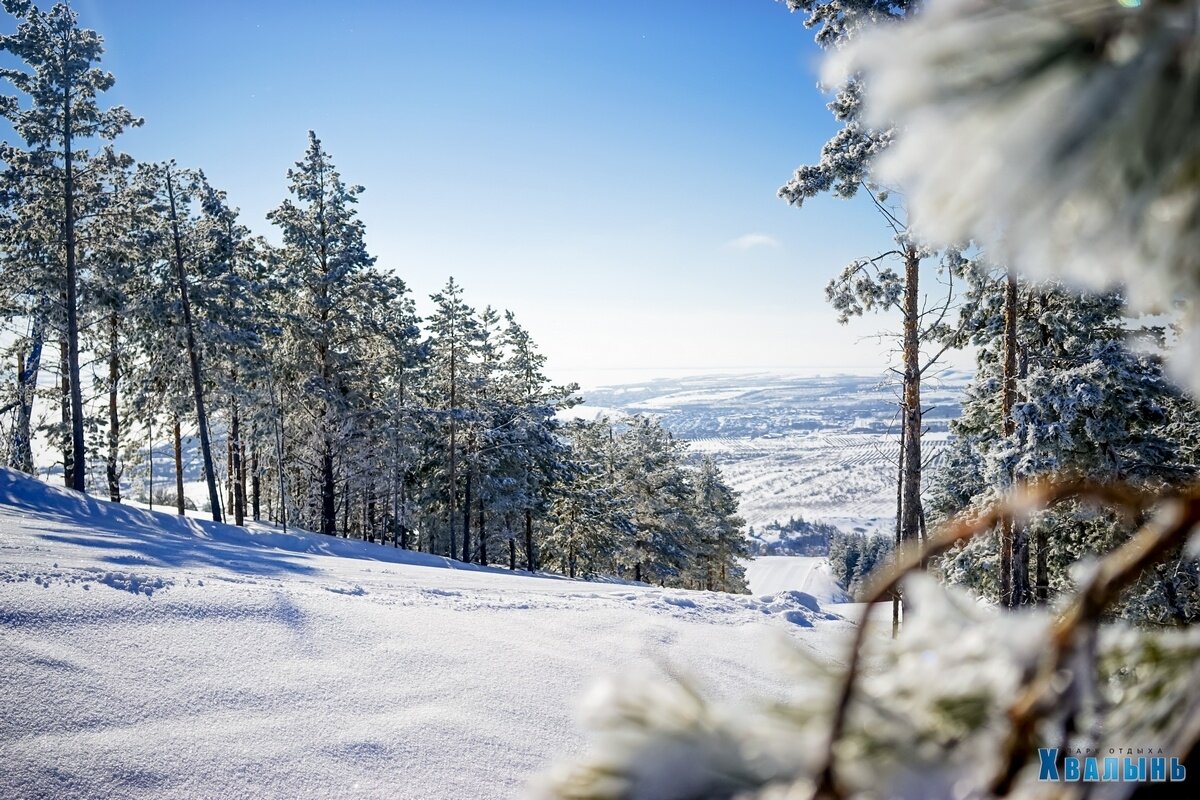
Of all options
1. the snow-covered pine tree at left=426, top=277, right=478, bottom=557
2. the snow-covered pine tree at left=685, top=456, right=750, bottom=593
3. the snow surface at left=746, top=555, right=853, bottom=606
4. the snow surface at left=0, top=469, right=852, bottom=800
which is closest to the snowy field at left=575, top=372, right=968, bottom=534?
the snow surface at left=746, top=555, right=853, bottom=606

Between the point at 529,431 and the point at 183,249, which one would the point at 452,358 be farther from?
the point at 183,249

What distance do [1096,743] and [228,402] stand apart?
26137 millimetres

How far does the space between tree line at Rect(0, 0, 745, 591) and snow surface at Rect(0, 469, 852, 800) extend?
1338 centimetres

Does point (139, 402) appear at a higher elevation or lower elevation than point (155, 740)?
higher

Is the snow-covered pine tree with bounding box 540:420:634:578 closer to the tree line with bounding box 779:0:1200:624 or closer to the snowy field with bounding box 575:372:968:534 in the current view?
the tree line with bounding box 779:0:1200:624

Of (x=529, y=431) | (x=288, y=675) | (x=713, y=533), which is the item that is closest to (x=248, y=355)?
(x=529, y=431)

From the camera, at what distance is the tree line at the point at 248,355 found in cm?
1697

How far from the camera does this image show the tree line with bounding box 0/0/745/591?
1697 cm

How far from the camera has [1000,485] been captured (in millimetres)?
10102

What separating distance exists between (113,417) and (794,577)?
255ft

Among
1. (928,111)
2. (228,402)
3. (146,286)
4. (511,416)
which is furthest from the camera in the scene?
(511,416)

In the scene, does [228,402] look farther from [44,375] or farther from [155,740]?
[155,740]

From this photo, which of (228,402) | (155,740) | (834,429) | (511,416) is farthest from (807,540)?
(155,740)

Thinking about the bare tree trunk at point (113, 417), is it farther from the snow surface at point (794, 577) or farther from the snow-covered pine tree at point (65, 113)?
the snow surface at point (794, 577)
